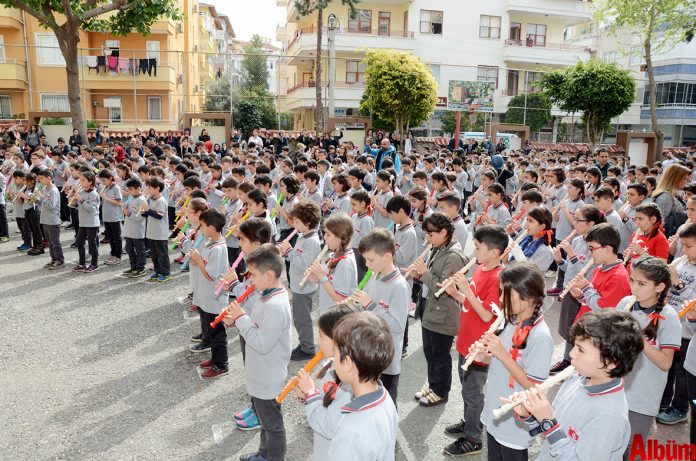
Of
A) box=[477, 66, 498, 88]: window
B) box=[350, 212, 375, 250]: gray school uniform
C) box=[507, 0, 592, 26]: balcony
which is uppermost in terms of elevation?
box=[507, 0, 592, 26]: balcony

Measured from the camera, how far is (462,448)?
184 inches

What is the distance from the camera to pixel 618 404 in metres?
2.76

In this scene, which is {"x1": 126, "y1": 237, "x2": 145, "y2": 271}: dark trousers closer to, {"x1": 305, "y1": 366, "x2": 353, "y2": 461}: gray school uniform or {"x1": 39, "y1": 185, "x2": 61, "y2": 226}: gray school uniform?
{"x1": 39, "y1": 185, "x2": 61, "y2": 226}: gray school uniform

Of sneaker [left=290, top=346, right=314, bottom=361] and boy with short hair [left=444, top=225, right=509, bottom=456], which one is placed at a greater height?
boy with short hair [left=444, top=225, right=509, bottom=456]

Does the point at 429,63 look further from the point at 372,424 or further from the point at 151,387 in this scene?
the point at 372,424

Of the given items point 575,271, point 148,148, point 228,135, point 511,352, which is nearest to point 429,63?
point 228,135

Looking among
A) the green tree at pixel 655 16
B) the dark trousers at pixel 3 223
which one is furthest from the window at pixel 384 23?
the dark trousers at pixel 3 223

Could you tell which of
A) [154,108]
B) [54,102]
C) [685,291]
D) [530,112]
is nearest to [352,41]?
[530,112]

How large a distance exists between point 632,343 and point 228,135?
21.4 metres

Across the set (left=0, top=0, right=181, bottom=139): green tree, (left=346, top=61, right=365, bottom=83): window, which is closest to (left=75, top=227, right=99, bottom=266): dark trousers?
(left=0, top=0, right=181, bottom=139): green tree

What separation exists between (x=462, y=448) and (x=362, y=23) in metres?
37.2

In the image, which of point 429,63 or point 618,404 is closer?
point 618,404

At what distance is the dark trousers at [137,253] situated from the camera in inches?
386

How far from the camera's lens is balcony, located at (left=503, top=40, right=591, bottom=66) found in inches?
1569
